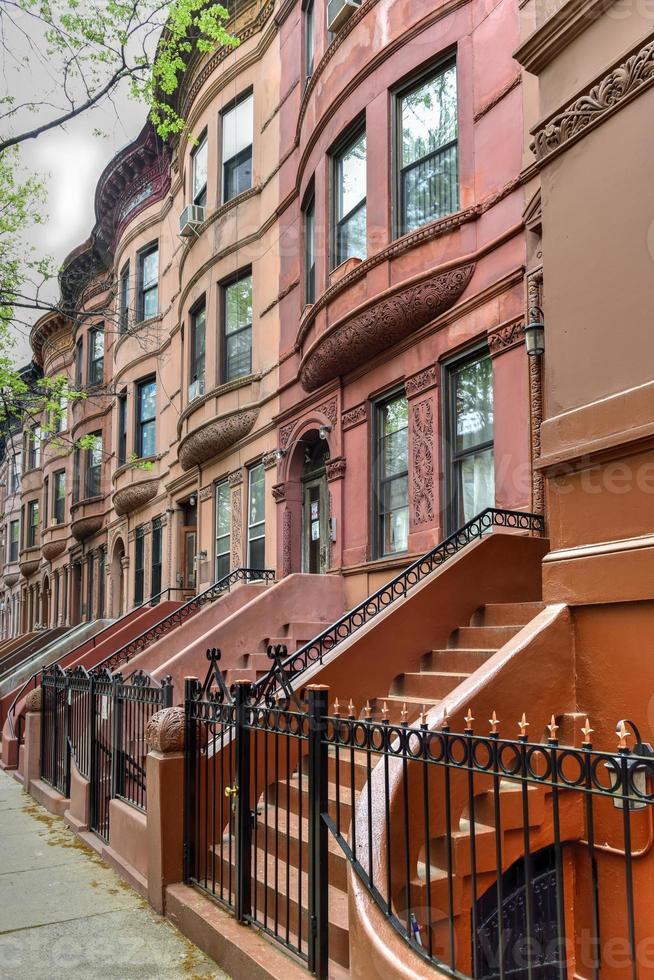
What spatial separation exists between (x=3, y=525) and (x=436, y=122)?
37.0 metres

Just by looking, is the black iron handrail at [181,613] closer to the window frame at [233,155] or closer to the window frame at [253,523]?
the window frame at [253,523]

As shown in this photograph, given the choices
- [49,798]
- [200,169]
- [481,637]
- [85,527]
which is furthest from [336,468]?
[85,527]

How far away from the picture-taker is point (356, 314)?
10789 millimetres

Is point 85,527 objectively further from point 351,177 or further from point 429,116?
point 429,116

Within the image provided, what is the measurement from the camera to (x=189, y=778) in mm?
6625

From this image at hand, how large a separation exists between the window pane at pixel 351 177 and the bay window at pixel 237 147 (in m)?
4.20

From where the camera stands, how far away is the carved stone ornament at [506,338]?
8.84 m

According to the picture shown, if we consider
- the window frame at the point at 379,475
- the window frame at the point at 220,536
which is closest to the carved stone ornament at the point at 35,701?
the window frame at the point at 220,536

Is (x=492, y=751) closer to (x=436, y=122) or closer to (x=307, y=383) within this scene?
(x=436, y=122)

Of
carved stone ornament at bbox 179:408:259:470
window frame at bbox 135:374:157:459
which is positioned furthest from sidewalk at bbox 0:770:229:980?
window frame at bbox 135:374:157:459

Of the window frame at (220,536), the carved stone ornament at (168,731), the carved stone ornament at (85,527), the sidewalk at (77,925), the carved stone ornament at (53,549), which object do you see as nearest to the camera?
the sidewalk at (77,925)

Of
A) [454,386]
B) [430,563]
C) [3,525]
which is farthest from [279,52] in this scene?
[3,525]

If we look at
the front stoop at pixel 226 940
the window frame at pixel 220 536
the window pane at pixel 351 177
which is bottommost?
the front stoop at pixel 226 940

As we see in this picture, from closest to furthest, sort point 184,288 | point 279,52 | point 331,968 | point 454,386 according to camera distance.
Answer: point 331,968 → point 454,386 → point 279,52 → point 184,288
